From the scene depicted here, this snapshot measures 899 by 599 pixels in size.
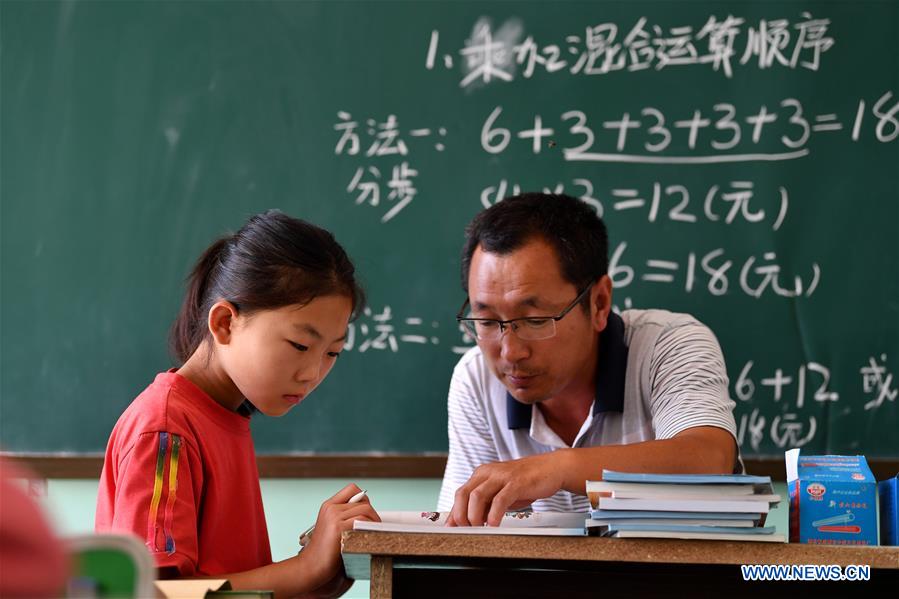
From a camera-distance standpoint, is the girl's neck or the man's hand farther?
the girl's neck

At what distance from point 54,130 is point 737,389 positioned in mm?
1776

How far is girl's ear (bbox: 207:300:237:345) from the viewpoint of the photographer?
4.83ft

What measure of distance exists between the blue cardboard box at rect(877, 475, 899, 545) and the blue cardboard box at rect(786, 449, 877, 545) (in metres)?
0.04

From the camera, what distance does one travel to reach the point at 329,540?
4.18 feet

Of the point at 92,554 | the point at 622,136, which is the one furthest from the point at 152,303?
the point at 92,554

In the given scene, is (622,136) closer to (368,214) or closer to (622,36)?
(622,36)

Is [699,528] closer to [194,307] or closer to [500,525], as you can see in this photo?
[500,525]

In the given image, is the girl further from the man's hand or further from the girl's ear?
the man's hand

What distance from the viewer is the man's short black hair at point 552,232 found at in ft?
Answer: 5.78

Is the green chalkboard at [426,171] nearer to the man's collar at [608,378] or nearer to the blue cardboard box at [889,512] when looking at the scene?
the man's collar at [608,378]

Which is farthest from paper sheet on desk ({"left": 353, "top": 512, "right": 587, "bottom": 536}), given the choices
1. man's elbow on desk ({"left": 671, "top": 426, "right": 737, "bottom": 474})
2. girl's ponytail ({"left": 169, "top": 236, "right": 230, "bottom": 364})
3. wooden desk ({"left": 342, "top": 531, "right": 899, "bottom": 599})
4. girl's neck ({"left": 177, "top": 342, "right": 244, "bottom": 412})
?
girl's ponytail ({"left": 169, "top": 236, "right": 230, "bottom": 364})

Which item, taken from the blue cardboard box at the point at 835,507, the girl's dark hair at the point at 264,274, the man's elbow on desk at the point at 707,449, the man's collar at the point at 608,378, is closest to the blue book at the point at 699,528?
the blue cardboard box at the point at 835,507

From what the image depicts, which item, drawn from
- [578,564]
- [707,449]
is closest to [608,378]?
[707,449]

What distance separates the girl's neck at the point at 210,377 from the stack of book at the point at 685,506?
637 millimetres
